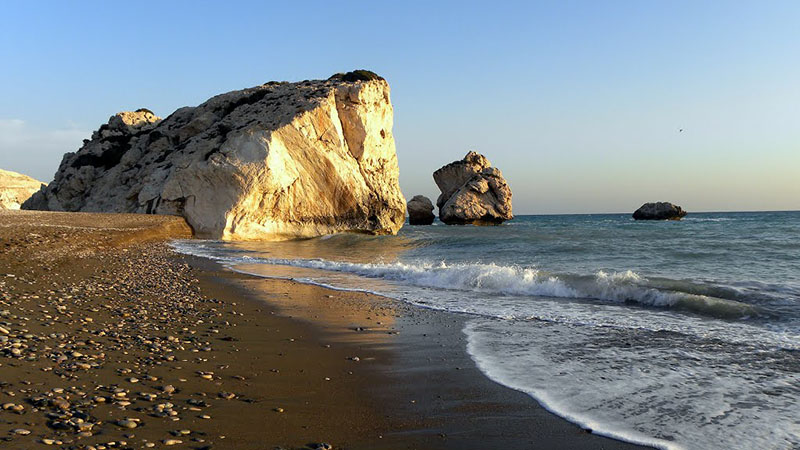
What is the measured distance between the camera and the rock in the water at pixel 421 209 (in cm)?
7675

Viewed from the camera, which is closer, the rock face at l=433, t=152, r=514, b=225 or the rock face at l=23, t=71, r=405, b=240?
the rock face at l=23, t=71, r=405, b=240

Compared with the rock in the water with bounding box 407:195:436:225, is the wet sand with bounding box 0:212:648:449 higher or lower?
lower

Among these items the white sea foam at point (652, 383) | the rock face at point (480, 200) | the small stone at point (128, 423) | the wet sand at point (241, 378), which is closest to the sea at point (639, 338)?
the white sea foam at point (652, 383)

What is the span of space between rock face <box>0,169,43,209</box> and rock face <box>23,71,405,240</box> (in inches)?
1623

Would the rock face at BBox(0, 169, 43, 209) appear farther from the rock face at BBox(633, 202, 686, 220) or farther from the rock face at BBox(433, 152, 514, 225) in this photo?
the rock face at BBox(633, 202, 686, 220)

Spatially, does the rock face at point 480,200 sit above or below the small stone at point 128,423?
above

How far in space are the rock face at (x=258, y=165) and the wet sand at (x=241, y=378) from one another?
22313mm

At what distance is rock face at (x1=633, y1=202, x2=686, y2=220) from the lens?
3147 inches

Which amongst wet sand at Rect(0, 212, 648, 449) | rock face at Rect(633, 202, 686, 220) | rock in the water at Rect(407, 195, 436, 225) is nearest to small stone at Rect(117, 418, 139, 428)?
wet sand at Rect(0, 212, 648, 449)

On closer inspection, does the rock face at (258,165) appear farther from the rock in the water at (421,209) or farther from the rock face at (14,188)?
the rock face at (14,188)

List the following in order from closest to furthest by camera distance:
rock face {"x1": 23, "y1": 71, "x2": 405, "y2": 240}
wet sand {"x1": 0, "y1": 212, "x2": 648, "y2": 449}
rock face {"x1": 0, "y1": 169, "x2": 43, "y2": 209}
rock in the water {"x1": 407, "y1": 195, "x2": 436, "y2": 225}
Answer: wet sand {"x1": 0, "y1": 212, "x2": 648, "y2": 449}
rock face {"x1": 23, "y1": 71, "x2": 405, "y2": 240}
rock in the water {"x1": 407, "y1": 195, "x2": 436, "y2": 225}
rock face {"x1": 0, "y1": 169, "x2": 43, "y2": 209}

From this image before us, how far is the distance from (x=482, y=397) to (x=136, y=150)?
44697 millimetres

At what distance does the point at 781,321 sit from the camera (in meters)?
8.32

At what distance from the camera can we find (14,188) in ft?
291
